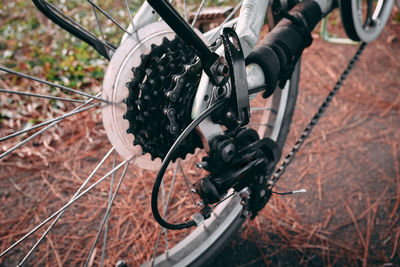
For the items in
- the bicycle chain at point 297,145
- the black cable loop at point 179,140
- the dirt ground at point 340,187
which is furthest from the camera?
the dirt ground at point 340,187

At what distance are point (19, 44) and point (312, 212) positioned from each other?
2.17 meters

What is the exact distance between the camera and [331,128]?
166 centimetres

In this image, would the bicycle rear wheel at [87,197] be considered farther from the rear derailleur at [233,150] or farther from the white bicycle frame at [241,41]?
the rear derailleur at [233,150]

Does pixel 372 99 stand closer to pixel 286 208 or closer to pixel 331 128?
pixel 331 128

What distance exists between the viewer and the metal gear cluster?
0.74 metres

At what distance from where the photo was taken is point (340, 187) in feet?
4.48

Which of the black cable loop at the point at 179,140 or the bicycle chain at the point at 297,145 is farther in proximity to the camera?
the bicycle chain at the point at 297,145

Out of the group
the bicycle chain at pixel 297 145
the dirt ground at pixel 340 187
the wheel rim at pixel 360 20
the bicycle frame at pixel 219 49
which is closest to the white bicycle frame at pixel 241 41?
the bicycle frame at pixel 219 49

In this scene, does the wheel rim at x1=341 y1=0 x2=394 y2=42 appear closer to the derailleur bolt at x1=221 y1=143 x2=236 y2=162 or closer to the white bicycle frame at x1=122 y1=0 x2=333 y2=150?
the white bicycle frame at x1=122 y1=0 x2=333 y2=150

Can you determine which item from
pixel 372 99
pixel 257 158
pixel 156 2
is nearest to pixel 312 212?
pixel 257 158

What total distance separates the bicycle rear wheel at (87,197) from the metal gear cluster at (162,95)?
65 mm

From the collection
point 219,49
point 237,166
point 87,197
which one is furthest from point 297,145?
point 87,197

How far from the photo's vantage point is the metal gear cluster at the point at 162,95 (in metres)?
0.74

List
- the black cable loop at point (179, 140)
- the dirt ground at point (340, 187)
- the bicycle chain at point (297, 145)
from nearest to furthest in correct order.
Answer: the black cable loop at point (179, 140) < the bicycle chain at point (297, 145) < the dirt ground at point (340, 187)
